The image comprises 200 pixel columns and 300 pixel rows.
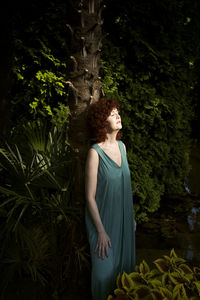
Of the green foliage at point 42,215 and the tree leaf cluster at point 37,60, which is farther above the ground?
the tree leaf cluster at point 37,60

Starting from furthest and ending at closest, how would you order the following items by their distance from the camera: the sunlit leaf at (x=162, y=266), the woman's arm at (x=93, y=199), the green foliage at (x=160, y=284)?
the sunlit leaf at (x=162, y=266)
the woman's arm at (x=93, y=199)
the green foliage at (x=160, y=284)

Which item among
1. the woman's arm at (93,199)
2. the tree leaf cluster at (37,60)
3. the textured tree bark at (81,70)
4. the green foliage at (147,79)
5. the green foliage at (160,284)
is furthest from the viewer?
the green foliage at (147,79)

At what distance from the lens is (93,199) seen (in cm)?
194

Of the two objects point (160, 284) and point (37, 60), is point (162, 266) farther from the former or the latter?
point (37, 60)

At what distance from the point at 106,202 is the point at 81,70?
1045 millimetres

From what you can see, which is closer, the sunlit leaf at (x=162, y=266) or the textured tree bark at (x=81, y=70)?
the textured tree bark at (x=81, y=70)

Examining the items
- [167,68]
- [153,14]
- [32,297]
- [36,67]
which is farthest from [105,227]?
[153,14]

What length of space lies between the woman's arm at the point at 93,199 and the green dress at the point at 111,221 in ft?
0.15

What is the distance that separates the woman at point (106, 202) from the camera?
1939 mm

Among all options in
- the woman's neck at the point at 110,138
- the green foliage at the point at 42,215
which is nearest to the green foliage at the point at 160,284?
the green foliage at the point at 42,215

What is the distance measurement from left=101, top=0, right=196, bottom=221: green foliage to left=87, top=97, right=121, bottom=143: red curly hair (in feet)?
5.07

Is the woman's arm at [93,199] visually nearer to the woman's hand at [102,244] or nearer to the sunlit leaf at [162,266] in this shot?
the woman's hand at [102,244]

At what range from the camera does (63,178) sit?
7.97 ft

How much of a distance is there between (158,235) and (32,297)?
2.32m
